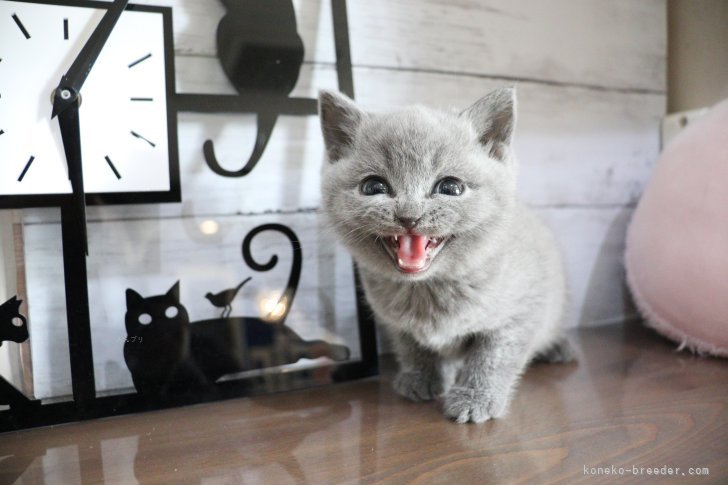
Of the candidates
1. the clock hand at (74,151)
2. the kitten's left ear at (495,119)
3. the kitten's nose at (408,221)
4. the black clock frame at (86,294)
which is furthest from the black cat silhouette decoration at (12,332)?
the kitten's left ear at (495,119)

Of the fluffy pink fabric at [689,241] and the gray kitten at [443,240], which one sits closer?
the gray kitten at [443,240]

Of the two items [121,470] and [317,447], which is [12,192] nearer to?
[121,470]

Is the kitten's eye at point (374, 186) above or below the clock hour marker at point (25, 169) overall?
below

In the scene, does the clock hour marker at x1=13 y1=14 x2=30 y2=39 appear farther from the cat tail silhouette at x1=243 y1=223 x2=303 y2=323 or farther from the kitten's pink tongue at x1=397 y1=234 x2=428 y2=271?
the kitten's pink tongue at x1=397 y1=234 x2=428 y2=271

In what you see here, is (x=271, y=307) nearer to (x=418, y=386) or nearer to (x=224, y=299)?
(x=224, y=299)

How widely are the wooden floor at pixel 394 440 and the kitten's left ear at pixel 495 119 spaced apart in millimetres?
424

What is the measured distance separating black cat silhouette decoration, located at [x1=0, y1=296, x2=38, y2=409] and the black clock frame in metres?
0.01

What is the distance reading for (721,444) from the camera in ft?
2.17

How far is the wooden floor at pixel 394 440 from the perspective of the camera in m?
0.62

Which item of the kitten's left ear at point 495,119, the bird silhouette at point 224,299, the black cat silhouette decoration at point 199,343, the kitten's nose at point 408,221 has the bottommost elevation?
the black cat silhouette decoration at point 199,343

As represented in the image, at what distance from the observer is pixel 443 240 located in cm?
73

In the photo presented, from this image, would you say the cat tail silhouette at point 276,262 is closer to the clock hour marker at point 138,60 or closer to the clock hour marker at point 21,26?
the clock hour marker at point 138,60

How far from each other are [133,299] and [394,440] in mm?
472

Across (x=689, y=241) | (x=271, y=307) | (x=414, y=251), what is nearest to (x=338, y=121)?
(x=414, y=251)
